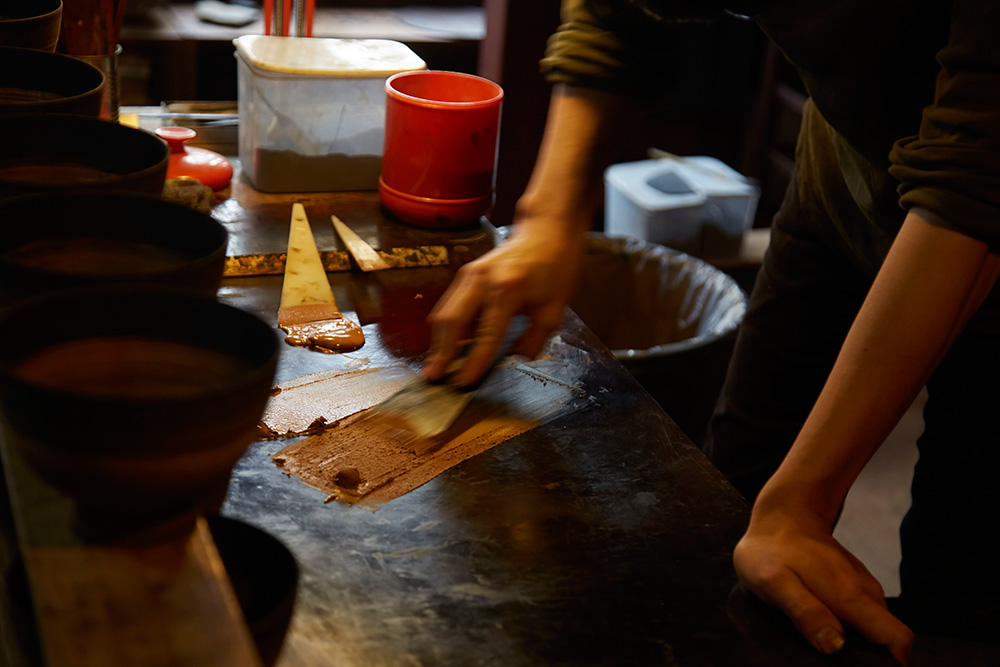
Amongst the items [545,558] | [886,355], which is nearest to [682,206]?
[886,355]

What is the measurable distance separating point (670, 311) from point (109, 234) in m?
2.08

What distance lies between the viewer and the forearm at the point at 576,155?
135 cm

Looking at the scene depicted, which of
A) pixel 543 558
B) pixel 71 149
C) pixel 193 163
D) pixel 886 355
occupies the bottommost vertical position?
pixel 543 558

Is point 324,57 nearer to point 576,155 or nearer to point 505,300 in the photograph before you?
point 576,155

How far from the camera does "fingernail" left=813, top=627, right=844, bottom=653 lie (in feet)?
2.93

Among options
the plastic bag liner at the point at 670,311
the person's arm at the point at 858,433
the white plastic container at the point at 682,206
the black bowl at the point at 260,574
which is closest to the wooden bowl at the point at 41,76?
the black bowl at the point at 260,574

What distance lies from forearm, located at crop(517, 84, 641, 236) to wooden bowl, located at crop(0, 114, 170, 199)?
Answer: 58 centimetres

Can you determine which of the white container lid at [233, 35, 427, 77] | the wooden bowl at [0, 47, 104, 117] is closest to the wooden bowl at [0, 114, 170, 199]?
the wooden bowl at [0, 47, 104, 117]

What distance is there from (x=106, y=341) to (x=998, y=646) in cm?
106

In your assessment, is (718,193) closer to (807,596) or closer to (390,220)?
(390,220)

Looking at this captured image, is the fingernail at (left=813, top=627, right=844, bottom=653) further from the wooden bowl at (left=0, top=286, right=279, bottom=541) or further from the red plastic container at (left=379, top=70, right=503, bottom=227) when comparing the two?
the red plastic container at (left=379, top=70, right=503, bottom=227)

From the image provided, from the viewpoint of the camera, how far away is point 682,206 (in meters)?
3.42

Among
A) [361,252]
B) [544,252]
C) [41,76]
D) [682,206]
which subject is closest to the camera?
[41,76]

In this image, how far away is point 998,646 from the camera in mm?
1086
